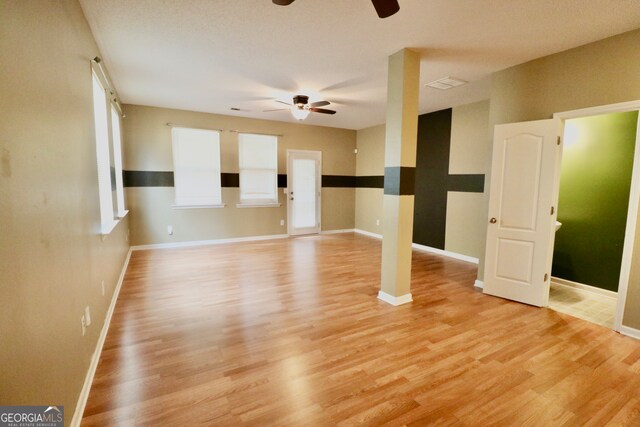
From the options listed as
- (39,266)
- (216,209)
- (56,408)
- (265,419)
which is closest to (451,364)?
(265,419)

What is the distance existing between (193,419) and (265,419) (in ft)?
1.33

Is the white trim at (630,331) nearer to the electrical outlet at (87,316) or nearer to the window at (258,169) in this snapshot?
the electrical outlet at (87,316)

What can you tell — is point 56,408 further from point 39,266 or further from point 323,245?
point 323,245

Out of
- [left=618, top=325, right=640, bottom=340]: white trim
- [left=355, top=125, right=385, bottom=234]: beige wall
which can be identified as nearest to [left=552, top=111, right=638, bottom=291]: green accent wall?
[left=618, top=325, right=640, bottom=340]: white trim

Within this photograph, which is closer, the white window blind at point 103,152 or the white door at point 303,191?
the white window blind at point 103,152

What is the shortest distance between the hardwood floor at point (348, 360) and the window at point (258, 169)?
311 centimetres

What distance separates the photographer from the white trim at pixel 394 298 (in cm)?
322

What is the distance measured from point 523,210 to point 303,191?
15.8 feet

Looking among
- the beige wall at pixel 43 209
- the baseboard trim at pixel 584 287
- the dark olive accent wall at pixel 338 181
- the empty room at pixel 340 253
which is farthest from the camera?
the dark olive accent wall at pixel 338 181

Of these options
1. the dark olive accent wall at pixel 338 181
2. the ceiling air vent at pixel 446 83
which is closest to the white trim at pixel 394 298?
the ceiling air vent at pixel 446 83

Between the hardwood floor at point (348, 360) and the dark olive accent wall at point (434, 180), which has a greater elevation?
the dark olive accent wall at point (434, 180)

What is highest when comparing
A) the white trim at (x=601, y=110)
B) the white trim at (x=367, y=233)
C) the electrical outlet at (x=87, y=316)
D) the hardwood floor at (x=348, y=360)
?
the white trim at (x=601, y=110)

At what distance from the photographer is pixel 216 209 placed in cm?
622

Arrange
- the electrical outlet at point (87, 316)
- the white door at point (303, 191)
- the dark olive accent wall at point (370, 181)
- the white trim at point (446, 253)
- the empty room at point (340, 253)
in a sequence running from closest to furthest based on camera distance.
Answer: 1. the empty room at point (340, 253)
2. the electrical outlet at point (87, 316)
3. the white trim at point (446, 253)
4. the white door at point (303, 191)
5. the dark olive accent wall at point (370, 181)
